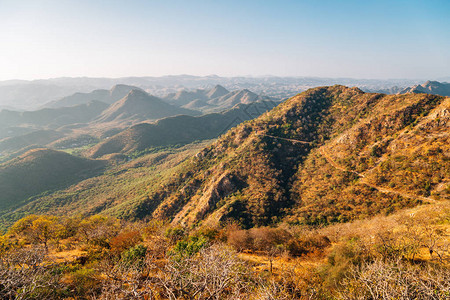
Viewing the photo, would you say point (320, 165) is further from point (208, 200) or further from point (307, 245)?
point (208, 200)

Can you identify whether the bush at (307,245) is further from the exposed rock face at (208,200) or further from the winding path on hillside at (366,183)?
the exposed rock face at (208,200)

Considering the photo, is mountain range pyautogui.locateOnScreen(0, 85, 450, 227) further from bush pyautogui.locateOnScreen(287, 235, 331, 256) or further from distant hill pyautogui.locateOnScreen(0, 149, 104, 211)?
distant hill pyautogui.locateOnScreen(0, 149, 104, 211)

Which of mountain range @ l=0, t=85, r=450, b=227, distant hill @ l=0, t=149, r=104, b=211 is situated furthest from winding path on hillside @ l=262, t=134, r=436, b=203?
distant hill @ l=0, t=149, r=104, b=211

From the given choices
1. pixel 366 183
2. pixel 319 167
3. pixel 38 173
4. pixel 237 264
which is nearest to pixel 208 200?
pixel 319 167

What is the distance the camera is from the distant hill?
128m

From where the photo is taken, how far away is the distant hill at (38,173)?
12800cm

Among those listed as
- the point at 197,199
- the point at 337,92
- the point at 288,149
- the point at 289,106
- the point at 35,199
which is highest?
the point at 337,92

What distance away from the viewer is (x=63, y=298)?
17906 mm

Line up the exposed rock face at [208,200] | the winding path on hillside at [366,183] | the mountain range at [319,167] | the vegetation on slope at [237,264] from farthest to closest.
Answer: the exposed rock face at [208,200] → the mountain range at [319,167] → the winding path on hillside at [366,183] → the vegetation on slope at [237,264]

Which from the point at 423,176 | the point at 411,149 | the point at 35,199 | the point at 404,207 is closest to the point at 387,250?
the point at 404,207

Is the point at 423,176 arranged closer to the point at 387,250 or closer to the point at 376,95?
the point at 387,250

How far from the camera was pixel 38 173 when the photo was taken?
14675 centimetres

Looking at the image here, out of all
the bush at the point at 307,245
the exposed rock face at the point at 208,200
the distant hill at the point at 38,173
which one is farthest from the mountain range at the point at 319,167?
the distant hill at the point at 38,173

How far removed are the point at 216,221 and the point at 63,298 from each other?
37.4 metres
